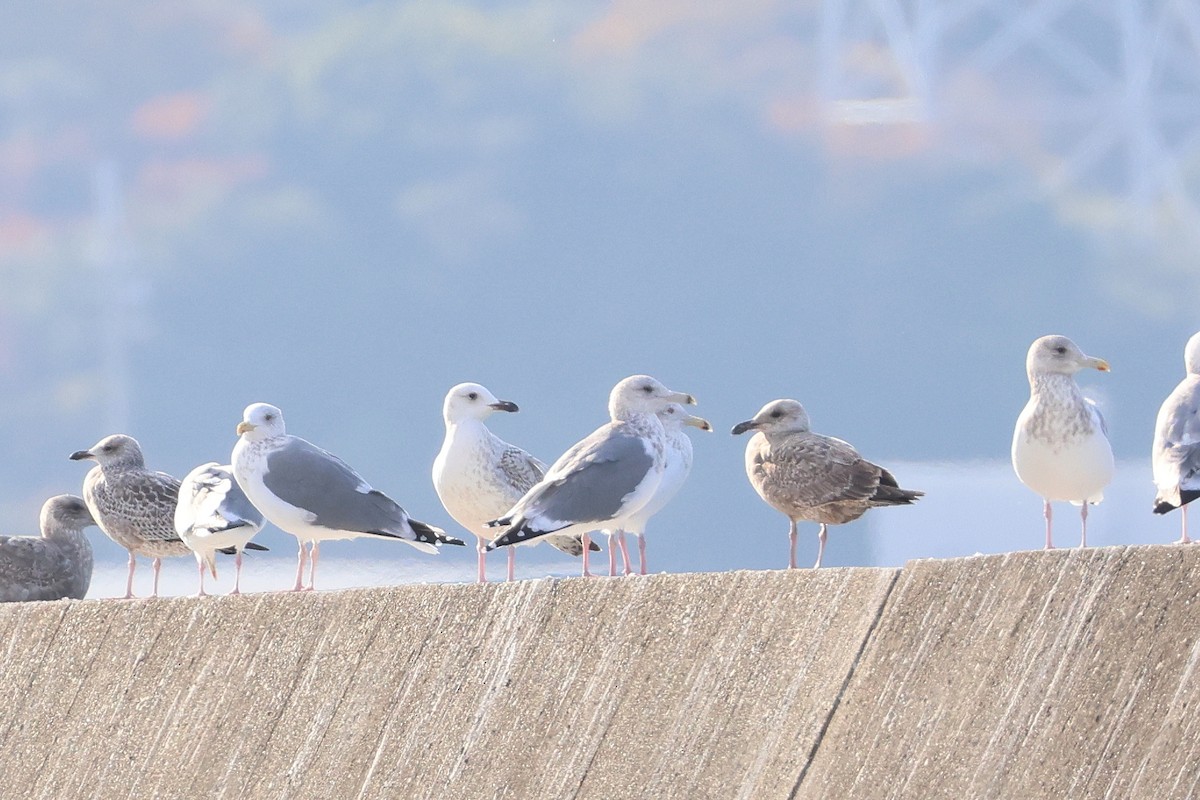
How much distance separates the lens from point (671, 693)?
6480 mm

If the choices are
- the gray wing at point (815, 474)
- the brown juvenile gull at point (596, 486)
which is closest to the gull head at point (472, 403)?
the brown juvenile gull at point (596, 486)

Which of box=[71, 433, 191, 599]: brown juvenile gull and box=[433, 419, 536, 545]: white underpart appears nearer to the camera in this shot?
box=[433, 419, 536, 545]: white underpart

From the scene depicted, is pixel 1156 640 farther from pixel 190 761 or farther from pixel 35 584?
pixel 35 584

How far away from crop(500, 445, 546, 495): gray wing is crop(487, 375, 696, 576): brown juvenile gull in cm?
102

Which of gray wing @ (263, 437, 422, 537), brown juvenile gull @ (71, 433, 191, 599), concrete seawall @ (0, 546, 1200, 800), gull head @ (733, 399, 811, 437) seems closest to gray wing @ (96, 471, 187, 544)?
brown juvenile gull @ (71, 433, 191, 599)

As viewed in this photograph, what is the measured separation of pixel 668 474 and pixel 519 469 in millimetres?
1319

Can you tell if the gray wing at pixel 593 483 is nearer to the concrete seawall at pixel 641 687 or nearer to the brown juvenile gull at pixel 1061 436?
the concrete seawall at pixel 641 687

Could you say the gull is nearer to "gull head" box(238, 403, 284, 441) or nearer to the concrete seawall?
the concrete seawall

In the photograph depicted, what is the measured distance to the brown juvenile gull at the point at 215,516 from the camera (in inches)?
361

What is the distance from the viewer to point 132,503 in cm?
1046

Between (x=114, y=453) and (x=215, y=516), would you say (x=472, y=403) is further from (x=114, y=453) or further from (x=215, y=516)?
(x=114, y=453)

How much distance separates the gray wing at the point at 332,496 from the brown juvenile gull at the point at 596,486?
0.79m

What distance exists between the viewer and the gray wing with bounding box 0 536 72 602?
11.0m

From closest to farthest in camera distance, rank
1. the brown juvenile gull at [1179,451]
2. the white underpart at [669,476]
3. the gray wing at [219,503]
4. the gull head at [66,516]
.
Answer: the brown juvenile gull at [1179,451] → the white underpart at [669,476] → the gray wing at [219,503] → the gull head at [66,516]
